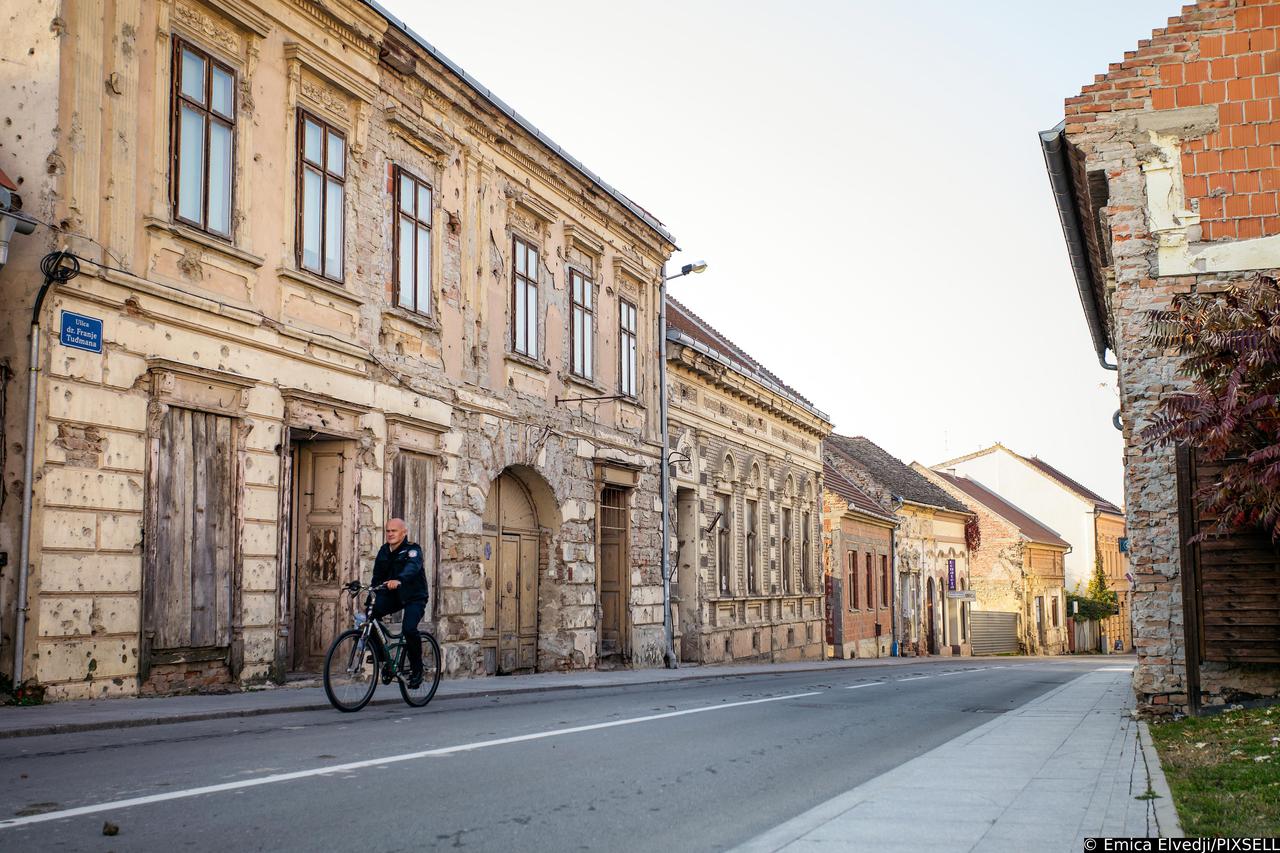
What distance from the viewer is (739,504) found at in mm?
32062

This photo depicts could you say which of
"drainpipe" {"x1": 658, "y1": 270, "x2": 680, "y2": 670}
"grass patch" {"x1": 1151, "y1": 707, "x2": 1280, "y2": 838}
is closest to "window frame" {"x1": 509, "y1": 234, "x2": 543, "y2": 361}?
"drainpipe" {"x1": 658, "y1": 270, "x2": 680, "y2": 670}

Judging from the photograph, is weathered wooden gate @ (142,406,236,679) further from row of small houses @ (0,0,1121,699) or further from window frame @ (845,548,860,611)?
window frame @ (845,548,860,611)

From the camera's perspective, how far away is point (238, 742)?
28.0 ft

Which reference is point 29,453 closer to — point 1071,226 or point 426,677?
point 426,677

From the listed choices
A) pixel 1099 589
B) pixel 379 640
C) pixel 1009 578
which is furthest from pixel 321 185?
pixel 1099 589

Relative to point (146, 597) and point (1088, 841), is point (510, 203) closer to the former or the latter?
point (146, 597)

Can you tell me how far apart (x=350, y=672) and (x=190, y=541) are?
3.23m

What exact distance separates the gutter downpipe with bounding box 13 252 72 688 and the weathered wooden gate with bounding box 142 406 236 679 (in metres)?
1.48

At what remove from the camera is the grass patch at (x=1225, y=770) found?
5883 mm

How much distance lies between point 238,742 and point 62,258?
17.2ft

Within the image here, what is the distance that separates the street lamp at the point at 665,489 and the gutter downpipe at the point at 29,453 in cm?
1585

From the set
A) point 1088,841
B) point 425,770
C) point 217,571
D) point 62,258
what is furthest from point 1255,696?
point 62,258

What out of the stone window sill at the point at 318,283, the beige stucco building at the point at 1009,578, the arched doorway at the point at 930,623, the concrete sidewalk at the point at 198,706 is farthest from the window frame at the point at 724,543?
the beige stucco building at the point at 1009,578

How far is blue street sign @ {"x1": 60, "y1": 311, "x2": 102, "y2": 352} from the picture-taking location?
11.4 meters
